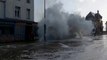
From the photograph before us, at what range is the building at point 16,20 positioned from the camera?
130 feet

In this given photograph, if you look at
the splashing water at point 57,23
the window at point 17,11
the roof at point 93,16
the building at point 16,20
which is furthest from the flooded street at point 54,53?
the roof at point 93,16

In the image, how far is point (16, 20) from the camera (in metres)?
42.1

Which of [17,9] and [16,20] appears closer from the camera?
[16,20]

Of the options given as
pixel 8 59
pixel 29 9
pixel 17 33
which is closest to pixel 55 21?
pixel 29 9

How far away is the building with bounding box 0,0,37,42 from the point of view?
39750 millimetres

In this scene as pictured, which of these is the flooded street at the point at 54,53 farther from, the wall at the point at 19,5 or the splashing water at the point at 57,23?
the splashing water at the point at 57,23

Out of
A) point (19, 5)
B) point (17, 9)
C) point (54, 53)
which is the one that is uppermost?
point (19, 5)

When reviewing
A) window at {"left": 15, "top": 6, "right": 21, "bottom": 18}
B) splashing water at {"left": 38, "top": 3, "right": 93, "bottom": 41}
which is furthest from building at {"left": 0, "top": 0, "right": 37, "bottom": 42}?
splashing water at {"left": 38, "top": 3, "right": 93, "bottom": 41}

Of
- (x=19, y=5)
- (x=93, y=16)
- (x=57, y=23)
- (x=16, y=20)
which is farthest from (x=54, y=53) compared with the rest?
(x=93, y=16)

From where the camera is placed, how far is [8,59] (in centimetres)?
1608

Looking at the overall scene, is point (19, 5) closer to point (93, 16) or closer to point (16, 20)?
point (16, 20)

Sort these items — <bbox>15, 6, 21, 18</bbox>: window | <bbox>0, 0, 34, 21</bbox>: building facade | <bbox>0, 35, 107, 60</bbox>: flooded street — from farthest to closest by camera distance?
1. <bbox>15, 6, 21, 18</bbox>: window
2. <bbox>0, 0, 34, 21</bbox>: building facade
3. <bbox>0, 35, 107, 60</bbox>: flooded street

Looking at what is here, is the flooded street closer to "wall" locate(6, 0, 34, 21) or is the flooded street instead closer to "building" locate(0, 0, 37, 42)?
"building" locate(0, 0, 37, 42)

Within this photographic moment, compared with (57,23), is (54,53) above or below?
below
